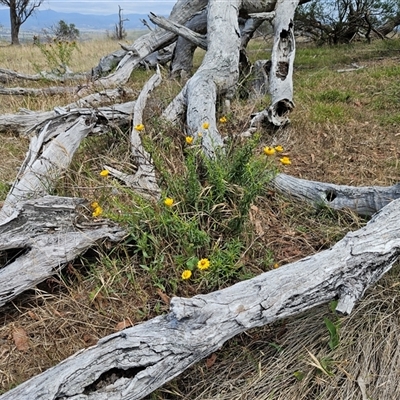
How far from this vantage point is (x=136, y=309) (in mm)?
2449

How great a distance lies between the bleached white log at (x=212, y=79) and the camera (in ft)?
12.9

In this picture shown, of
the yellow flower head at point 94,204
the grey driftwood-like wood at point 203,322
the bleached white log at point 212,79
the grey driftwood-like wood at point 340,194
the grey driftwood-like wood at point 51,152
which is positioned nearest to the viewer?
the grey driftwood-like wood at point 203,322

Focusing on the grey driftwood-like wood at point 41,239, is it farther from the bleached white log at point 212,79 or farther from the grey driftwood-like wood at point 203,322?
the bleached white log at point 212,79

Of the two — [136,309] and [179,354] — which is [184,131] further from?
[179,354]

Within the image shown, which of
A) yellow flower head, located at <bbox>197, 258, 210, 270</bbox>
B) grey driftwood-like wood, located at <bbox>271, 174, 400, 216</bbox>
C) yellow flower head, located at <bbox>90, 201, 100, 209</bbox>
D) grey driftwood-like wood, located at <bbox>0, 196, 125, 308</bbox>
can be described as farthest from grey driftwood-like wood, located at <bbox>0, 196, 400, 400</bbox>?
yellow flower head, located at <bbox>90, 201, 100, 209</bbox>

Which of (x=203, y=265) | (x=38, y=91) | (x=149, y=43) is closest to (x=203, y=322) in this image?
(x=203, y=265)

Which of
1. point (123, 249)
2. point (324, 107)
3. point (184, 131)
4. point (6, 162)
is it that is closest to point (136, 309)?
point (123, 249)

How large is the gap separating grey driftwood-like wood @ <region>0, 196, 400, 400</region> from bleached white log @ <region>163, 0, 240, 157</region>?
1.28 m

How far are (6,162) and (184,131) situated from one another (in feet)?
6.16

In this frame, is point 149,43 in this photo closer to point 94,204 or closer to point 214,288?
point 94,204

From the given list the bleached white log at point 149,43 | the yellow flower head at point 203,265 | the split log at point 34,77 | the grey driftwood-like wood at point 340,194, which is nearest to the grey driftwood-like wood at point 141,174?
the yellow flower head at point 203,265

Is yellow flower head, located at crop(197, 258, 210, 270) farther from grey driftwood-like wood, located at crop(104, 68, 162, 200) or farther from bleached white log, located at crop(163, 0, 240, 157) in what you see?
bleached white log, located at crop(163, 0, 240, 157)

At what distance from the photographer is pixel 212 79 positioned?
485 cm

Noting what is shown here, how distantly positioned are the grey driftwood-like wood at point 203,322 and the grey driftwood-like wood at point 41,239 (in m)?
0.83
